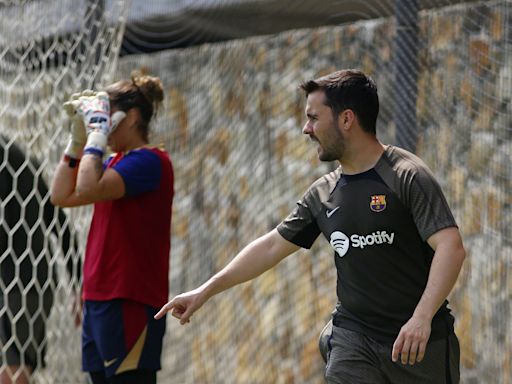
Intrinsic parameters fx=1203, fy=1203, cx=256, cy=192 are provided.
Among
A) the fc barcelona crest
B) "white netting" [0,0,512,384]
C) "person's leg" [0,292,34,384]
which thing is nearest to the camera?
the fc barcelona crest

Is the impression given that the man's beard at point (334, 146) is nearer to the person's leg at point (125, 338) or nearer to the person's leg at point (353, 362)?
the person's leg at point (353, 362)

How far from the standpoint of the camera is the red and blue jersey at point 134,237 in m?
5.03

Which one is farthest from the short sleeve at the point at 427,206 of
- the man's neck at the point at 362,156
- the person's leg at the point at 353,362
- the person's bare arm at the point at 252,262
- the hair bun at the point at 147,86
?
the hair bun at the point at 147,86

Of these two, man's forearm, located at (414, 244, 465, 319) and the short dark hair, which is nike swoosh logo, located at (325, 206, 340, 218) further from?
man's forearm, located at (414, 244, 465, 319)

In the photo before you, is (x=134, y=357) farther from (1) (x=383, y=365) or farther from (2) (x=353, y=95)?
(2) (x=353, y=95)

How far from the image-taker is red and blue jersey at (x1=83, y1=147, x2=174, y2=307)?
16.5ft

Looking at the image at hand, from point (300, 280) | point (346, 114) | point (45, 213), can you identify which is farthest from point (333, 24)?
point (346, 114)

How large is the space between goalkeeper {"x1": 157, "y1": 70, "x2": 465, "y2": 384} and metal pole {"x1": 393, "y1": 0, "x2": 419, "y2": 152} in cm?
106

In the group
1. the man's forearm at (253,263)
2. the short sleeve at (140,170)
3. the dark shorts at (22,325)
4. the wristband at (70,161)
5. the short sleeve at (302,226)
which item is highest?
the wristband at (70,161)

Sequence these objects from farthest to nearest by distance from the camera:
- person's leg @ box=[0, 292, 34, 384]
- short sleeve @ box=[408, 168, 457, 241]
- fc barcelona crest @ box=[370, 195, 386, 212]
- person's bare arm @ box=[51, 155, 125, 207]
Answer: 1. person's leg @ box=[0, 292, 34, 384]
2. person's bare arm @ box=[51, 155, 125, 207]
3. fc barcelona crest @ box=[370, 195, 386, 212]
4. short sleeve @ box=[408, 168, 457, 241]

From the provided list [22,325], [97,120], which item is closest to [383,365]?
[97,120]

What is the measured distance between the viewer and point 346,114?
13.2 ft

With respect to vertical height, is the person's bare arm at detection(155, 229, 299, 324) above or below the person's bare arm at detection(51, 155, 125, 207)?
below

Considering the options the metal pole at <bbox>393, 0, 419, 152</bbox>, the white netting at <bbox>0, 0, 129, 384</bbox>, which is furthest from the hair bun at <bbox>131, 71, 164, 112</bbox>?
the metal pole at <bbox>393, 0, 419, 152</bbox>
